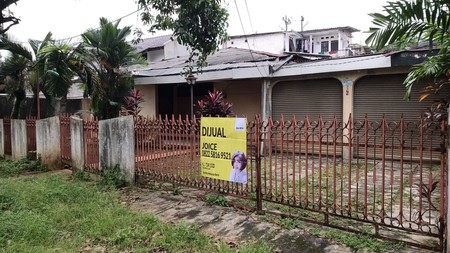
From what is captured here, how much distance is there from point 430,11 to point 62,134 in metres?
8.10

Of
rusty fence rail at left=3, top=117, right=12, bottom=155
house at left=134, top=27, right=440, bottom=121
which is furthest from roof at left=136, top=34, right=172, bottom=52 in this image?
rusty fence rail at left=3, top=117, right=12, bottom=155

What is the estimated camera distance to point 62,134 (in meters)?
8.50

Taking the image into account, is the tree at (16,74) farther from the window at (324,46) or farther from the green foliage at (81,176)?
the window at (324,46)

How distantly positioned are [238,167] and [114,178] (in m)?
3.01

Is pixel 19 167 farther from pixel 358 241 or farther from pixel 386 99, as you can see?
pixel 386 99

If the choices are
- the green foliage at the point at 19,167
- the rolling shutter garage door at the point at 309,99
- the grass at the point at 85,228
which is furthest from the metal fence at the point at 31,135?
the rolling shutter garage door at the point at 309,99

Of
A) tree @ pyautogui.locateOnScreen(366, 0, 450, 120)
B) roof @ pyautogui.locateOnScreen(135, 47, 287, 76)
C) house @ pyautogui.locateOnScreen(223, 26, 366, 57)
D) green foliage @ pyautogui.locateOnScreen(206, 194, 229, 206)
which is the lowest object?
green foliage @ pyautogui.locateOnScreen(206, 194, 229, 206)

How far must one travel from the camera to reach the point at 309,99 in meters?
10.7

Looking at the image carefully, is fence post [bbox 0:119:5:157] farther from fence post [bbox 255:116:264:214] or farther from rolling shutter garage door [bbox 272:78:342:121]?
fence post [bbox 255:116:264:214]

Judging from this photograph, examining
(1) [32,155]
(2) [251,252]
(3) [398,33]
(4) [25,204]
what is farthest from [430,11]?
(1) [32,155]

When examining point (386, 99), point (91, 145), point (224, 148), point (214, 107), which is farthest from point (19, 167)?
point (386, 99)

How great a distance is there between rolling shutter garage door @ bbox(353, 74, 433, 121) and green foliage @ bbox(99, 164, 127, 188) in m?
6.74

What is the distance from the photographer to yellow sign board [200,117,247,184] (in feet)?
16.2

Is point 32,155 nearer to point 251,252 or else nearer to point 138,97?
point 138,97
